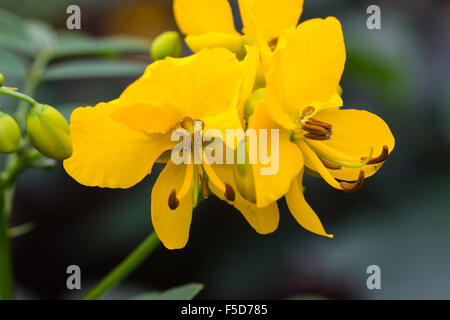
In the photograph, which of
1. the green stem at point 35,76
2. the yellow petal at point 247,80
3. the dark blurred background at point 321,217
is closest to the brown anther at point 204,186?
the yellow petal at point 247,80

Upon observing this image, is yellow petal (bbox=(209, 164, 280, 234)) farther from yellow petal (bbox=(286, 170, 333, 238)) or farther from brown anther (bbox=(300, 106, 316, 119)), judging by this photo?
brown anther (bbox=(300, 106, 316, 119))

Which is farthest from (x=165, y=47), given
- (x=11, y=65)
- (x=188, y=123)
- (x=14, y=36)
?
(x=14, y=36)

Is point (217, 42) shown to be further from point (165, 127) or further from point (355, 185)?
point (355, 185)

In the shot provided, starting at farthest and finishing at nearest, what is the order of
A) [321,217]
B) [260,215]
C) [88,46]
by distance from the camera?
[321,217]
[88,46]
[260,215]

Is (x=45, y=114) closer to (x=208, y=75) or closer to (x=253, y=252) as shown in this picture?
(x=208, y=75)

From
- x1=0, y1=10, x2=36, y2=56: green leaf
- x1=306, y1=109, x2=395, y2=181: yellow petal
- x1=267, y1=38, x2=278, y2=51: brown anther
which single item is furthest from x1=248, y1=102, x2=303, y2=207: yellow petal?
x1=0, y1=10, x2=36, y2=56: green leaf
